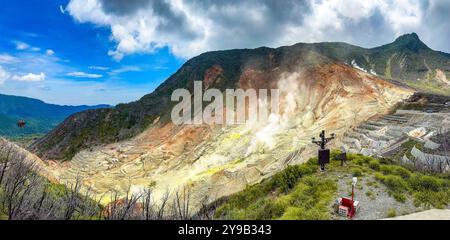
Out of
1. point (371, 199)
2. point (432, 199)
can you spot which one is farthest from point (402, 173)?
point (371, 199)

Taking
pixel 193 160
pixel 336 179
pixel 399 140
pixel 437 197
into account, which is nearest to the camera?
pixel 437 197

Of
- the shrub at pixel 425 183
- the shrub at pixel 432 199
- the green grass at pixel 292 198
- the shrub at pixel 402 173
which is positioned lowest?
the green grass at pixel 292 198

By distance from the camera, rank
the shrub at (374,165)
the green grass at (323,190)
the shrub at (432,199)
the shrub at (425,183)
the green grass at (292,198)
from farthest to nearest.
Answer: the shrub at (374,165) → the shrub at (425,183) → the green grass at (323,190) → the green grass at (292,198) → the shrub at (432,199)

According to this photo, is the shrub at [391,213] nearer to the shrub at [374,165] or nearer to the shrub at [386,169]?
the shrub at [386,169]

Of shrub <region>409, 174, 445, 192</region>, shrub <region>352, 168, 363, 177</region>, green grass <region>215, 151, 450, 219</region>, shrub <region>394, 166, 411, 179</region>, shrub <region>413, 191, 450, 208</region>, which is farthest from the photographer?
shrub <region>352, 168, 363, 177</region>

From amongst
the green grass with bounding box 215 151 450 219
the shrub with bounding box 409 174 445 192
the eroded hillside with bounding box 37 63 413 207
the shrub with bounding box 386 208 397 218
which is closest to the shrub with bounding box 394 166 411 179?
the green grass with bounding box 215 151 450 219

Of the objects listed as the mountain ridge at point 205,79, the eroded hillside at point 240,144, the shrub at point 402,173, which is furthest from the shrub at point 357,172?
the mountain ridge at point 205,79

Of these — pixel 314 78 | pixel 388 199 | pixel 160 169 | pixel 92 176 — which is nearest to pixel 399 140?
pixel 388 199

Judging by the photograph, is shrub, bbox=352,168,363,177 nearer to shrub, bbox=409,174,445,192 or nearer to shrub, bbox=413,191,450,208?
shrub, bbox=409,174,445,192

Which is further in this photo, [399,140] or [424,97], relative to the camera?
[424,97]
